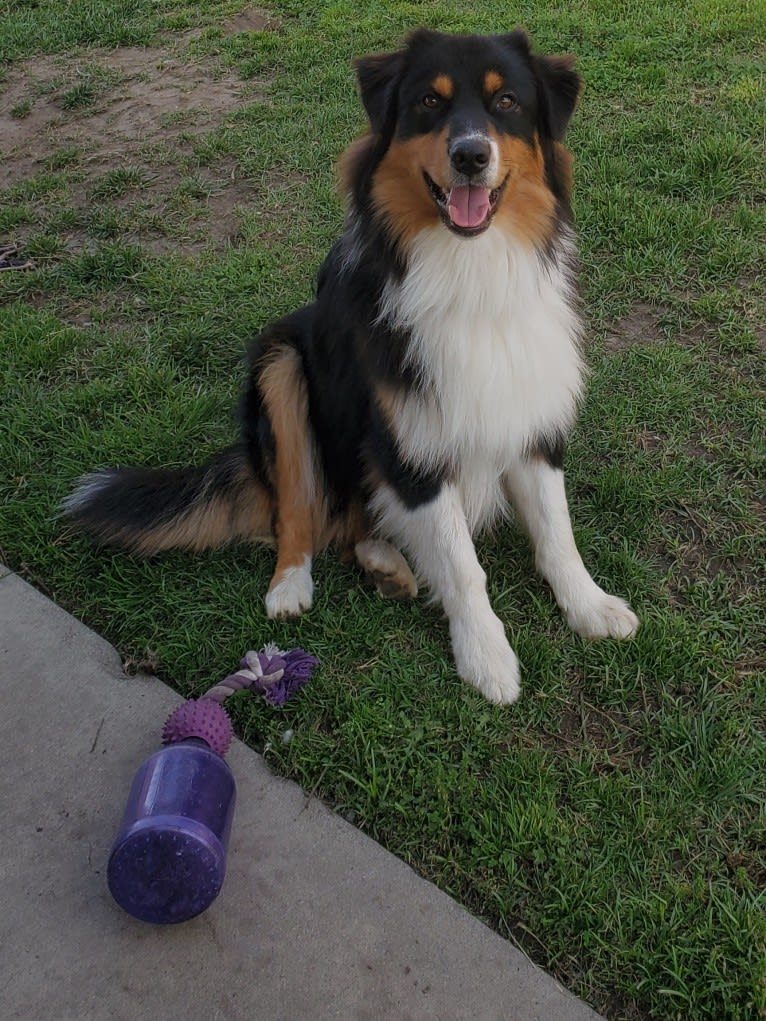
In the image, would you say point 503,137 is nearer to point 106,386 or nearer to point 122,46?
point 106,386

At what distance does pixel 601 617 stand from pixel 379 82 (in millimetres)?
1719

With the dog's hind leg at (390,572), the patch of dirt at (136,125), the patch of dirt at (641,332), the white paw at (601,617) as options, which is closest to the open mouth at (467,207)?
the dog's hind leg at (390,572)

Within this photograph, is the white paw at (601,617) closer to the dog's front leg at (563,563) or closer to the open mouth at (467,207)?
the dog's front leg at (563,563)

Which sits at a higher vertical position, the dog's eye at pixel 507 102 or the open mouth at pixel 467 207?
the dog's eye at pixel 507 102

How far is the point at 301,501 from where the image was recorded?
3.02 meters

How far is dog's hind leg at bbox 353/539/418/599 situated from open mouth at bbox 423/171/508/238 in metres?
1.07

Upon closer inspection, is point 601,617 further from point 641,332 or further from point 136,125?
point 136,125

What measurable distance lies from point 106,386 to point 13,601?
1286 mm

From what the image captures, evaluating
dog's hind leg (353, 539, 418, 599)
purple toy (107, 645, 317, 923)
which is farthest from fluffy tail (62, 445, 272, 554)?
purple toy (107, 645, 317, 923)

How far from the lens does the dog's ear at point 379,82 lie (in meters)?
2.46

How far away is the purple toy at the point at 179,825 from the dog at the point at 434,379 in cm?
68

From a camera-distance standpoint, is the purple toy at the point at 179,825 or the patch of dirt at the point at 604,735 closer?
the purple toy at the point at 179,825

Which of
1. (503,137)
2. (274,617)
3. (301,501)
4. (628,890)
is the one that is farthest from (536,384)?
(628,890)

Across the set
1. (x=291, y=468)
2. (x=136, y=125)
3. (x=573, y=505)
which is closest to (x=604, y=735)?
(x=573, y=505)
